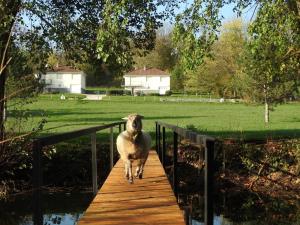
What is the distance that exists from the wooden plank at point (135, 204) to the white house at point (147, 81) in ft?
404

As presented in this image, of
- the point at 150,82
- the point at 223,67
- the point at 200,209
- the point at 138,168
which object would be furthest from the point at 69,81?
the point at 138,168

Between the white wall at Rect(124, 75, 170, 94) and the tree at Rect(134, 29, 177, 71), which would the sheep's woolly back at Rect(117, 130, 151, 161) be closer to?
the tree at Rect(134, 29, 177, 71)

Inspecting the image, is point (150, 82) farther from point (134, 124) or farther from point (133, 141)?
point (134, 124)

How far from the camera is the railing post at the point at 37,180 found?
407 centimetres

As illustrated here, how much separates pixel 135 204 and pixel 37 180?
340 centimetres

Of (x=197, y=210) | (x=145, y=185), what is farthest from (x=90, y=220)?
(x=197, y=210)

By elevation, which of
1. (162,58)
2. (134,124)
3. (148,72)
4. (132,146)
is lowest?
(132,146)

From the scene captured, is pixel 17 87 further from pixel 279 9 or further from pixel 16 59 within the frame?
pixel 279 9

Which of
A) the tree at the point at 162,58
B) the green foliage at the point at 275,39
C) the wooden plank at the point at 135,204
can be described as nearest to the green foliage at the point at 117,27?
the green foliage at the point at 275,39

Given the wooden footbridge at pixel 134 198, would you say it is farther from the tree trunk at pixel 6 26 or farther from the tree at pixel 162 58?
the tree at pixel 162 58

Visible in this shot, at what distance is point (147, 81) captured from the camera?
142 m

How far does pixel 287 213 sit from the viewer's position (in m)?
16.2

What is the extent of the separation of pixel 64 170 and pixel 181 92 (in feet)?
346

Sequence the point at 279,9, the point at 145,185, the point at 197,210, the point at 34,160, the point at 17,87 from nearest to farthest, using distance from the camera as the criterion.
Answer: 1. the point at 34,160
2. the point at 145,185
3. the point at 279,9
4. the point at 197,210
5. the point at 17,87
